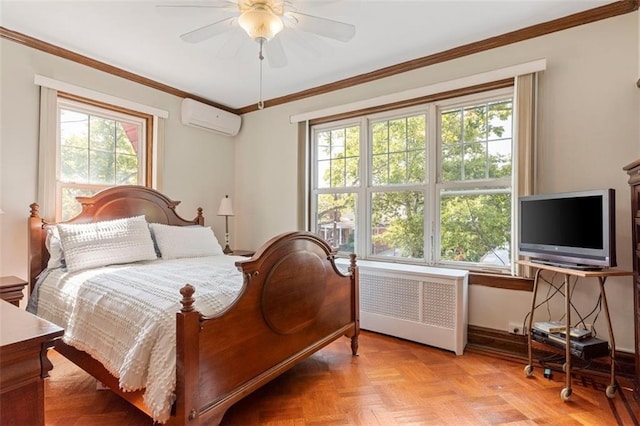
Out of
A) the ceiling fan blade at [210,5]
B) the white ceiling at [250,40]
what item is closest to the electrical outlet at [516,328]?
the white ceiling at [250,40]

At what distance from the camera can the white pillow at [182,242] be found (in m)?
3.08

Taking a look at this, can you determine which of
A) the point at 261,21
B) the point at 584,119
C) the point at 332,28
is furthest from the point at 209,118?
the point at 584,119

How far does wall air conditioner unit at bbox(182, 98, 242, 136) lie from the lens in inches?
153

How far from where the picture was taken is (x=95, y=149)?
10.8 feet

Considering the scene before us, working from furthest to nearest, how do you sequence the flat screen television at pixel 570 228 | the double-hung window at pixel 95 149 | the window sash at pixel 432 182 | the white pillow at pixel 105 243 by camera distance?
the double-hung window at pixel 95 149 → the window sash at pixel 432 182 → the white pillow at pixel 105 243 → the flat screen television at pixel 570 228

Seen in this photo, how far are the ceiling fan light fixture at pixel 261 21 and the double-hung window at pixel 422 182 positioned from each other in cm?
A: 165

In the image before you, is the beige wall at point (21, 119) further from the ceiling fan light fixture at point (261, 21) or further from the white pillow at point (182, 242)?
the ceiling fan light fixture at point (261, 21)

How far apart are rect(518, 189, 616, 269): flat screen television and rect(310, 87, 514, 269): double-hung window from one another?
31 centimetres

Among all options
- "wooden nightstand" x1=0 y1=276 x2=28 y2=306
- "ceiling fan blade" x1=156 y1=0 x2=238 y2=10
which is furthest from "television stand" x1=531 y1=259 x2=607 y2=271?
"wooden nightstand" x1=0 y1=276 x2=28 y2=306

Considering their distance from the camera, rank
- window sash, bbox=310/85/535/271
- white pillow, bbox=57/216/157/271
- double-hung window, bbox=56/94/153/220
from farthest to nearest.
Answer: double-hung window, bbox=56/94/153/220, window sash, bbox=310/85/535/271, white pillow, bbox=57/216/157/271

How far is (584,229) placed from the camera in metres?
2.11

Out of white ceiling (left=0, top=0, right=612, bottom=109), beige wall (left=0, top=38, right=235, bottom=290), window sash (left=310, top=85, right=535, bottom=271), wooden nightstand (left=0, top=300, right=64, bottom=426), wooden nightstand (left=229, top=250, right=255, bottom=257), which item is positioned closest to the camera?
wooden nightstand (left=0, top=300, right=64, bottom=426)

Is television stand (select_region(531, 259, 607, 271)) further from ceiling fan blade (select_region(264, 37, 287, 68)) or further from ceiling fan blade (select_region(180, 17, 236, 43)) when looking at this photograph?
ceiling fan blade (select_region(180, 17, 236, 43))

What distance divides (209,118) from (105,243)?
2.09m
